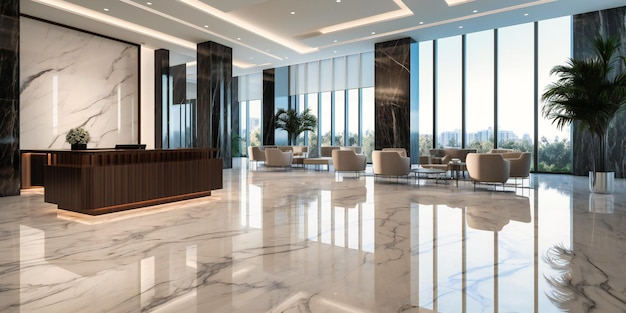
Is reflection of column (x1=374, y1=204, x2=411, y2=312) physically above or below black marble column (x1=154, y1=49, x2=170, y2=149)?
below

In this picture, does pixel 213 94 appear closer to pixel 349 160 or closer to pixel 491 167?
pixel 349 160

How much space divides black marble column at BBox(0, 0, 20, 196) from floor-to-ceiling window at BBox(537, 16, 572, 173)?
1461 cm

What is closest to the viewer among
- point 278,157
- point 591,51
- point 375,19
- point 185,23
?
point 591,51

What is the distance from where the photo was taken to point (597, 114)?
763 centimetres

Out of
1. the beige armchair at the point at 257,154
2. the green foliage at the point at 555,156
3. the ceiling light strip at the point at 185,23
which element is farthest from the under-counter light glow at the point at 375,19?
the green foliage at the point at 555,156

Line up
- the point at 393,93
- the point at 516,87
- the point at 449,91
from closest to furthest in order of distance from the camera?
the point at 516,87 → the point at 393,93 → the point at 449,91

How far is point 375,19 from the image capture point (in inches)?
439

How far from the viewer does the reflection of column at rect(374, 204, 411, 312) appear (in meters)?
2.44

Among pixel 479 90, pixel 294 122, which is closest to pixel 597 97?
pixel 479 90

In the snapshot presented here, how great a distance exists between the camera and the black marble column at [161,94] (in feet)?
42.9

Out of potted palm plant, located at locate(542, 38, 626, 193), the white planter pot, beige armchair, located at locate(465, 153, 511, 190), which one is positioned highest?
potted palm plant, located at locate(542, 38, 626, 193)

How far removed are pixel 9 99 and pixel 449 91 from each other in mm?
13094

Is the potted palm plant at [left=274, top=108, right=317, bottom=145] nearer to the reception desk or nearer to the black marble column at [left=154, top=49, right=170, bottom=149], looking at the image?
the black marble column at [left=154, top=49, right=170, bottom=149]

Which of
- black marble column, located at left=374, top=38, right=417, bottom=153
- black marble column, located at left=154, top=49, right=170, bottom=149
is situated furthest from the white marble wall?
black marble column, located at left=374, top=38, right=417, bottom=153
